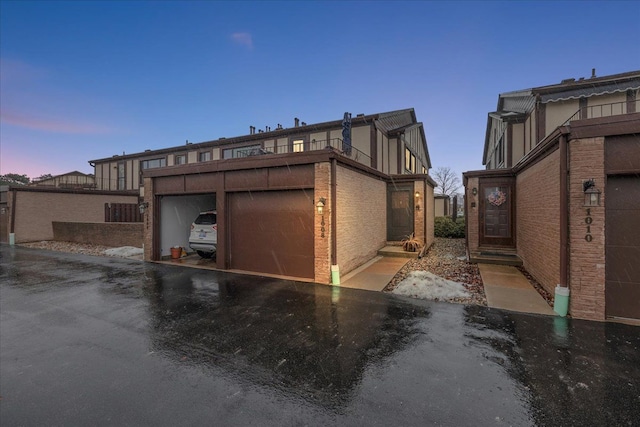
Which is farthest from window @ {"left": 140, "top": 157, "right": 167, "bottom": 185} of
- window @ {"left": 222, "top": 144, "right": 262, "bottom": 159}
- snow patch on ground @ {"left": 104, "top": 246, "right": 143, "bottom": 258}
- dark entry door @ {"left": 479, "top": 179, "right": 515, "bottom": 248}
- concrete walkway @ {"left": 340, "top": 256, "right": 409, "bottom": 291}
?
dark entry door @ {"left": 479, "top": 179, "right": 515, "bottom": 248}

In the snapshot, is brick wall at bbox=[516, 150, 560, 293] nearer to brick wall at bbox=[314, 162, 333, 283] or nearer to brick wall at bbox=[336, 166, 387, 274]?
brick wall at bbox=[336, 166, 387, 274]

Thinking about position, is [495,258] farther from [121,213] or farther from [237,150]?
[121,213]

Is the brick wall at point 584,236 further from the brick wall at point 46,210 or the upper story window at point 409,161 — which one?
the brick wall at point 46,210

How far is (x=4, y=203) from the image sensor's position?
1878 centimetres

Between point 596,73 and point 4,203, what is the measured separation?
36706mm

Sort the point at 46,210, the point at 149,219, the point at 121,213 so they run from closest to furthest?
the point at 149,219 < the point at 46,210 < the point at 121,213

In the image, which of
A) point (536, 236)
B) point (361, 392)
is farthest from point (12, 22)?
point (536, 236)

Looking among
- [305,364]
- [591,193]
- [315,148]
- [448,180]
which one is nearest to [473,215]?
[591,193]

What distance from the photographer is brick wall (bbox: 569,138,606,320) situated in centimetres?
507

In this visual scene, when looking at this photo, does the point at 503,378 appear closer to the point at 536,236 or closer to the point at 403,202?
the point at 536,236

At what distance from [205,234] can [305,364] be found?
8338mm

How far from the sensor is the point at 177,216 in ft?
40.9

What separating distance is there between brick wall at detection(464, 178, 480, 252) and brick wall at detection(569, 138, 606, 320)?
250 inches

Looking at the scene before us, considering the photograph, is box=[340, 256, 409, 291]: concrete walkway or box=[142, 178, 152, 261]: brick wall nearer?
box=[340, 256, 409, 291]: concrete walkway
